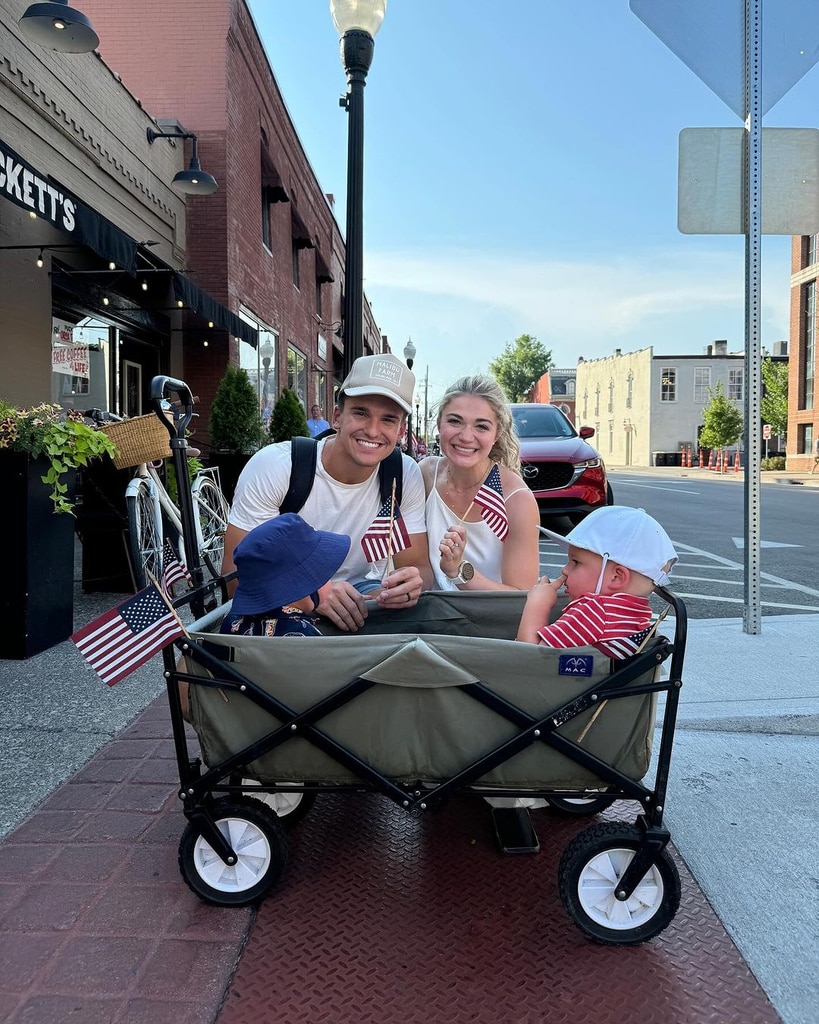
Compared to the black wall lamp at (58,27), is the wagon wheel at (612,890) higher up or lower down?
lower down

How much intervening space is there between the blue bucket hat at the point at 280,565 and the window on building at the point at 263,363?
43.4ft

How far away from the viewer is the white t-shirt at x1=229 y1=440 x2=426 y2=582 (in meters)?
2.91

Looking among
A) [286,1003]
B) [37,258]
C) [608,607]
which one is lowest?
[286,1003]

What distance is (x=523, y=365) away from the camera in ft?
340

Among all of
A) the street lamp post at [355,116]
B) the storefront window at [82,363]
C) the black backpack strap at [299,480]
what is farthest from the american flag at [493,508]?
the storefront window at [82,363]

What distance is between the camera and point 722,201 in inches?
176

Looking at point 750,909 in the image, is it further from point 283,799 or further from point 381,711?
point 283,799

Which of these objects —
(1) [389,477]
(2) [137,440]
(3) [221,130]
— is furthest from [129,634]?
(3) [221,130]

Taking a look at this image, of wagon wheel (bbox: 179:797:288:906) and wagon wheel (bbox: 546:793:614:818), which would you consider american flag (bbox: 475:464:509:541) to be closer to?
wagon wheel (bbox: 546:793:614:818)

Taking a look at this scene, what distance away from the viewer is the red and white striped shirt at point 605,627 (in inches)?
78.1

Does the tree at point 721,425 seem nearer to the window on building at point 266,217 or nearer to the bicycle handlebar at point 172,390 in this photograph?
the window on building at point 266,217

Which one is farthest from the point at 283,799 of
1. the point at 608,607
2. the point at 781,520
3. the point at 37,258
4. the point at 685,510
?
the point at 685,510

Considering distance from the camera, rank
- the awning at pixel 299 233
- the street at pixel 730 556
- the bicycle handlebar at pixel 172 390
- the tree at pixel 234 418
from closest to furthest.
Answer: the bicycle handlebar at pixel 172 390
the street at pixel 730 556
the tree at pixel 234 418
the awning at pixel 299 233

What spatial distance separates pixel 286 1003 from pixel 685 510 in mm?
15094
